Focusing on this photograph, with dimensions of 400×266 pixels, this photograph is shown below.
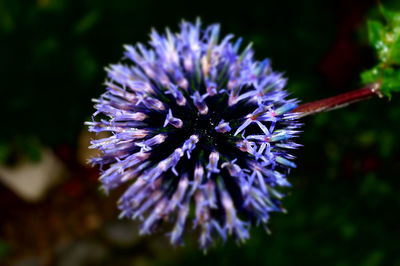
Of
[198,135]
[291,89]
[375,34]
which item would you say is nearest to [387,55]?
[375,34]

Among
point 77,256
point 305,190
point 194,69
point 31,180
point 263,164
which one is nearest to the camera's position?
point 263,164

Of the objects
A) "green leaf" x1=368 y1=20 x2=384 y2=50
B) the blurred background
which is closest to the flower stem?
"green leaf" x1=368 y1=20 x2=384 y2=50

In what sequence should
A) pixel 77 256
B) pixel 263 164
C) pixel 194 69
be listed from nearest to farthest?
pixel 263 164 < pixel 194 69 < pixel 77 256

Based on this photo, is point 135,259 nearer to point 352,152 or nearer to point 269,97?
point 352,152

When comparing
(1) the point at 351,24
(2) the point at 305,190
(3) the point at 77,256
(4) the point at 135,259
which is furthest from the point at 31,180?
(1) the point at 351,24

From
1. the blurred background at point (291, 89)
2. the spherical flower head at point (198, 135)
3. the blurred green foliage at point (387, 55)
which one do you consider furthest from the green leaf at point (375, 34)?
the blurred background at point (291, 89)

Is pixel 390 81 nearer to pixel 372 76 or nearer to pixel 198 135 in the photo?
pixel 372 76
